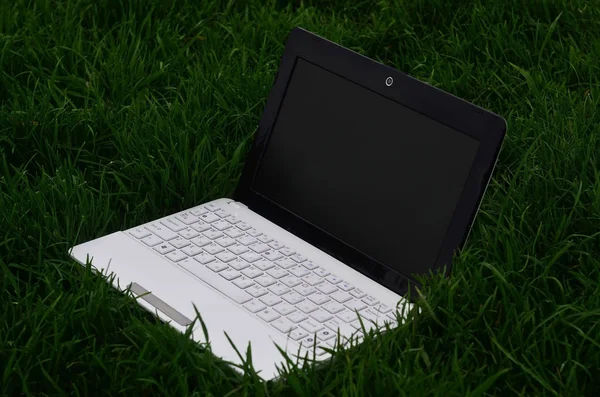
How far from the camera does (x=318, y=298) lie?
2025mm

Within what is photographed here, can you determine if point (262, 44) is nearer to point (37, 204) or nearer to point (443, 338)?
point (37, 204)

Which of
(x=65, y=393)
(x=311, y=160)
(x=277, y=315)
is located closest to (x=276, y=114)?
(x=311, y=160)

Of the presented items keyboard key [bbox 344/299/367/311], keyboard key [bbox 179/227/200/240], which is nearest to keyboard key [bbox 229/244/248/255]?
keyboard key [bbox 179/227/200/240]

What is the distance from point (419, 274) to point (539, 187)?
0.55 meters

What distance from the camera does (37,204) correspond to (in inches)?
89.8

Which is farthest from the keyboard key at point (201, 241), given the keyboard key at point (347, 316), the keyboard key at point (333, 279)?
the keyboard key at point (347, 316)

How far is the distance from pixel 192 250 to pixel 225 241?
9 centimetres

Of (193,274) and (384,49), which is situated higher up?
(384,49)

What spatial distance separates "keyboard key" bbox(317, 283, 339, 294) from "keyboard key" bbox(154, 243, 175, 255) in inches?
14.7

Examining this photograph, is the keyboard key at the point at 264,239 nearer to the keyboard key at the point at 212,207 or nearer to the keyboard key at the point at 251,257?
the keyboard key at the point at 251,257

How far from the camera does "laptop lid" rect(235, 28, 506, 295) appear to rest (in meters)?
1.98

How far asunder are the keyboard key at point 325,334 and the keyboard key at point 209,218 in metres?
0.51

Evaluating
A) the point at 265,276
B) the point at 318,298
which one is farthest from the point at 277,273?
the point at 318,298

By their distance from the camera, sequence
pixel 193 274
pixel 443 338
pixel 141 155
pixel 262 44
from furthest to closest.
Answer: pixel 262 44 < pixel 141 155 < pixel 193 274 < pixel 443 338
